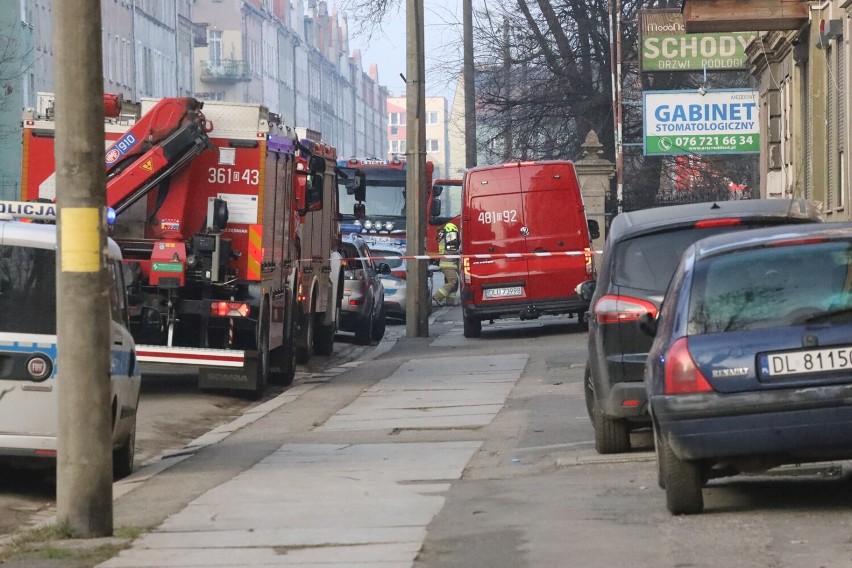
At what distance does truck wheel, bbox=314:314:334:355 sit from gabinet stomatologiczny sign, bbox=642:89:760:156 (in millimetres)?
11881

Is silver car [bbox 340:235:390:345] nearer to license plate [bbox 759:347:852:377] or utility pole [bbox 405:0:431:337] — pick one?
utility pole [bbox 405:0:431:337]

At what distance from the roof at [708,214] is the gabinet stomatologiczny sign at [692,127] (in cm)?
2317

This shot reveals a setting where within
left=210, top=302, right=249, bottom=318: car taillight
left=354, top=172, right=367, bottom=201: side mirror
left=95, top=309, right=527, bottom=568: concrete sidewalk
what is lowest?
left=95, top=309, right=527, bottom=568: concrete sidewalk

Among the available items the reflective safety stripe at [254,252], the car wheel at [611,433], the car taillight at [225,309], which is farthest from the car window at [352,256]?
the car wheel at [611,433]

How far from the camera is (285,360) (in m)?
19.5

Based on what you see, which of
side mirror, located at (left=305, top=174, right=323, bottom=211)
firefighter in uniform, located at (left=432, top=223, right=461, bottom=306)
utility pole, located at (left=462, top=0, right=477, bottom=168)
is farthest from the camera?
firefighter in uniform, located at (left=432, top=223, right=461, bottom=306)

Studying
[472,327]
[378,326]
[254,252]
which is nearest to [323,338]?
[472,327]

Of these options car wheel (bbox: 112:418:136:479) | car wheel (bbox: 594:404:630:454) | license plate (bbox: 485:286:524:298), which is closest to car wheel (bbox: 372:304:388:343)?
license plate (bbox: 485:286:524:298)

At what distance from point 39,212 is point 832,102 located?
1451 centimetres

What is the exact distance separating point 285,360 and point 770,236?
11.8 metres

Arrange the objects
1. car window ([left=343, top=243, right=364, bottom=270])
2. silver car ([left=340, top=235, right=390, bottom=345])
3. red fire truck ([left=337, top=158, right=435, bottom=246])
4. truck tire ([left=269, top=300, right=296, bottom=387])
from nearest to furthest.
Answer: truck tire ([left=269, top=300, right=296, bottom=387]) < car window ([left=343, top=243, right=364, bottom=270]) < silver car ([left=340, top=235, right=390, bottom=345]) < red fire truck ([left=337, top=158, right=435, bottom=246])

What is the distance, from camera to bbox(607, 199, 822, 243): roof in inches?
418

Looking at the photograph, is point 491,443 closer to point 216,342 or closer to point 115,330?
point 115,330

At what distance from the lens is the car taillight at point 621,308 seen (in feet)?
34.9
